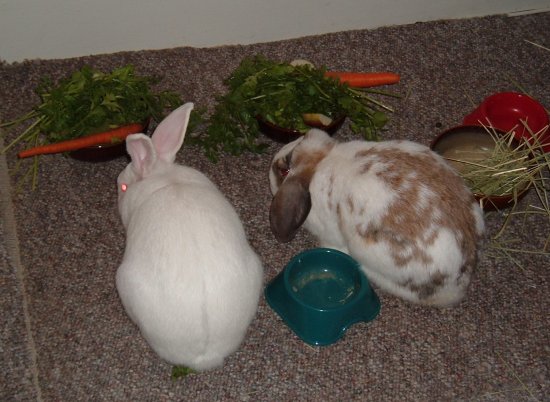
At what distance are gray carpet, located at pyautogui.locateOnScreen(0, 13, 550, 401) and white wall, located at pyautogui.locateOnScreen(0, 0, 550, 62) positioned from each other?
192 millimetres

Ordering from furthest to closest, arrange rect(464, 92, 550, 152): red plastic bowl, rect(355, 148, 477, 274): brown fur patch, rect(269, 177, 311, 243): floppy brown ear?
rect(464, 92, 550, 152): red plastic bowl
rect(269, 177, 311, 243): floppy brown ear
rect(355, 148, 477, 274): brown fur patch

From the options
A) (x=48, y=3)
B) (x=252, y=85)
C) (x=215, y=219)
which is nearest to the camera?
(x=215, y=219)

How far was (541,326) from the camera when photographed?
2.33m

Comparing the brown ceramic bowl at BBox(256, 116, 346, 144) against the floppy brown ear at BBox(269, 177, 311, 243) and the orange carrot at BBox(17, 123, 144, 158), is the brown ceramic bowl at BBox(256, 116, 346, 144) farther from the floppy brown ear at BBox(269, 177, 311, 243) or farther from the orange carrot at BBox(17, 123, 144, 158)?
the orange carrot at BBox(17, 123, 144, 158)

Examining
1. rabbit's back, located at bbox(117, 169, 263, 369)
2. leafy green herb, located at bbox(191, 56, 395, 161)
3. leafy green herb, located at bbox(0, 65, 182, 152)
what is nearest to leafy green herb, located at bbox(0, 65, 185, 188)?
leafy green herb, located at bbox(0, 65, 182, 152)

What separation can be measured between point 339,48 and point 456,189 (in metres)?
1.49

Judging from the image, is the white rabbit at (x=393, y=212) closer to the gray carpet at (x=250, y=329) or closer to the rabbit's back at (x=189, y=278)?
the gray carpet at (x=250, y=329)

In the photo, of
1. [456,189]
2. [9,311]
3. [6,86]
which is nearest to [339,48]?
[456,189]

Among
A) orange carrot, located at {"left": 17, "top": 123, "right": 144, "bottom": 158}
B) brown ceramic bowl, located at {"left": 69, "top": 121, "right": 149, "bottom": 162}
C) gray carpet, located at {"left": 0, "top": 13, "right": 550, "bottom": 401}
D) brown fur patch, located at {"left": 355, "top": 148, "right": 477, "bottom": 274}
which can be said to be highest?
brown fur patch, located at {"left": 355, "top": 148, "right": 477, "bottom": 274}

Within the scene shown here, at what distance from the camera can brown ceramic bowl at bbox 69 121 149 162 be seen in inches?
102

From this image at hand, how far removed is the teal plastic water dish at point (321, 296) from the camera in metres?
2.12

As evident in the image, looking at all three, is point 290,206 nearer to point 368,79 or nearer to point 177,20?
point 368,79

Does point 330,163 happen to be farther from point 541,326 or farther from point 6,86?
point 6,86

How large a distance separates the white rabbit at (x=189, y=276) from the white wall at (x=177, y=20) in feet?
4.47
